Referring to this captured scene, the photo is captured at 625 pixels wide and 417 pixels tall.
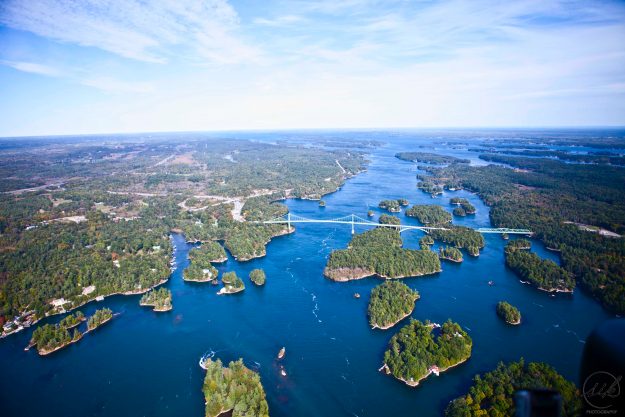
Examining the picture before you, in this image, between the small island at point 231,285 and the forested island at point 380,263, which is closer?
the small island at point 231,285

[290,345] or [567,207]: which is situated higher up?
[567,207]

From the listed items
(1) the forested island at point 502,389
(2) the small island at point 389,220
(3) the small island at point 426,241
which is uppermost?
(1) the forested island at point 502,389

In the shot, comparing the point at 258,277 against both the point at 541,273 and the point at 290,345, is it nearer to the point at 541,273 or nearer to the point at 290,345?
the point at 290,345

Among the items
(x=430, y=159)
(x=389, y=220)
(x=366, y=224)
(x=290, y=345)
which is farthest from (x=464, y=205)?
(x=430, y=159)

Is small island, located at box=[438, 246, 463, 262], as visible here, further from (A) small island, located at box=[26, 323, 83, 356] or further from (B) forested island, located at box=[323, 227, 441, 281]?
(A) small island, located at box=[26, 323, 83, 356]

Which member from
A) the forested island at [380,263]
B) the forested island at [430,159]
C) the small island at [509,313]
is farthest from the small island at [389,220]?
the forested island at [430,159]

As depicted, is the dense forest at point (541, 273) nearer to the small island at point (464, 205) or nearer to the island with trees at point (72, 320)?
the small island at point (464, 205)
